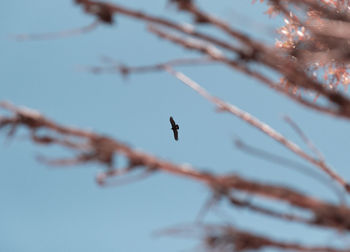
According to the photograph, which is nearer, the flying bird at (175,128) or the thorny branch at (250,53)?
the thorny branch at (250,53)

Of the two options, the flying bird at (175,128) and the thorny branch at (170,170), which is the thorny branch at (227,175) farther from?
the flying bird at (175,128)

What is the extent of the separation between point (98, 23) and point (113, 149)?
1.13m

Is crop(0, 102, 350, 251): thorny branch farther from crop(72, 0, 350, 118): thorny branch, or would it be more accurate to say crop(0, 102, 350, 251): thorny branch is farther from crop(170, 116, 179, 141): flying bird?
crop(170, 116, 179, 141): flying bird

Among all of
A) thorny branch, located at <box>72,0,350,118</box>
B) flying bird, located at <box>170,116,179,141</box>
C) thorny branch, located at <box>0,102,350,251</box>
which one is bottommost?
flying bird, located at <box>170,116,179,141</box>

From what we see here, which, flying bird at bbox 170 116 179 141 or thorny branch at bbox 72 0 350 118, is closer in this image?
thorny branch at bbox 72 0 350 118

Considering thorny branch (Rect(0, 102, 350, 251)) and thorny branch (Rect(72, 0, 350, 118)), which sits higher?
thorny branch (Rect(72, 0, 350, 118))

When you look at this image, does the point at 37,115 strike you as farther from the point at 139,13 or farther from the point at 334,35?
the point at 334,35

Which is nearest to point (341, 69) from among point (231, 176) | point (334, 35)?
point (334, 35)

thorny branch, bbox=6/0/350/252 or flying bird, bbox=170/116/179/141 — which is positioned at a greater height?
thorny branch, bbox=6/0/350/252

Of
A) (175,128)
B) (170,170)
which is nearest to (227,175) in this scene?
(170,170)

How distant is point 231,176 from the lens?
248 centimetres

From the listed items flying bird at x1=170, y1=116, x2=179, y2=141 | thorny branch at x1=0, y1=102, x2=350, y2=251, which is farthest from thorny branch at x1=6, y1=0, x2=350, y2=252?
flying bird at x1=170, y1=116, x2=179, y2=141

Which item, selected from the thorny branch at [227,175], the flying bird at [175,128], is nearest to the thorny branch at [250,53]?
the thorny branch at [227,175]

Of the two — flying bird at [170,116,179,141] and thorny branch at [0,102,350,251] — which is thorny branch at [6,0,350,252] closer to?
thorny branch at [0,102,350,251]
